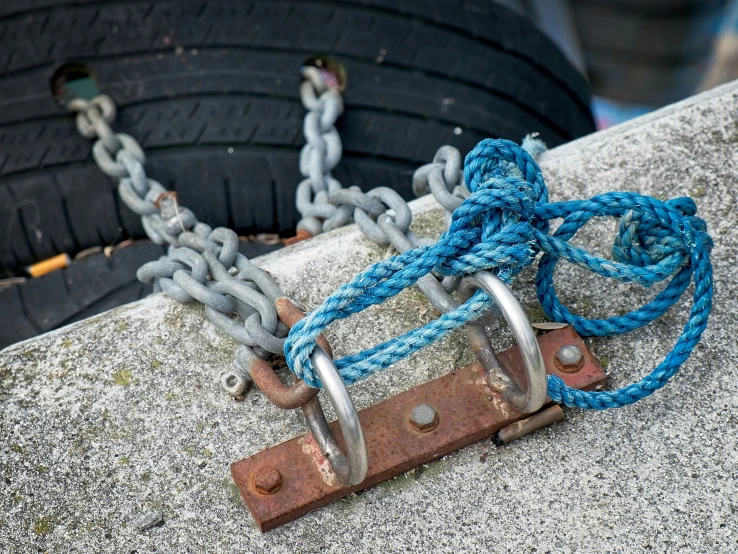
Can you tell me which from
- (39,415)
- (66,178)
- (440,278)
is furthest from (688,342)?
(66,178)

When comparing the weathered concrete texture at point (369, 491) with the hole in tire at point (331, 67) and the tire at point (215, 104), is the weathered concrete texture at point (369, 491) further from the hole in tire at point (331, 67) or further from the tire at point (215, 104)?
the hole in tire at point (331, 67)

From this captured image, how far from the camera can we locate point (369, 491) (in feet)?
3.17

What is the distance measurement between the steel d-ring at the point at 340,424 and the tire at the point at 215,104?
0.79 metres

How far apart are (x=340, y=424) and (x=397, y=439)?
0.57 ft

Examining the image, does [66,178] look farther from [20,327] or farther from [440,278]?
[440,278]

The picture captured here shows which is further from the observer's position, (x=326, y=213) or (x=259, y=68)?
(x=259, y=68)

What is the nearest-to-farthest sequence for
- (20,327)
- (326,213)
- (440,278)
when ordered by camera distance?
(440,278) < (326,213) < (20,327)

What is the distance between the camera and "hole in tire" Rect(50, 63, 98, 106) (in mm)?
1676

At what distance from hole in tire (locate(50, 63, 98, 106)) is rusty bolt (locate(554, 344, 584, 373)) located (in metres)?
1.23

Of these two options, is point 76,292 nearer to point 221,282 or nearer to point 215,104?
point 215,104

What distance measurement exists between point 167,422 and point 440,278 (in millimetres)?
428

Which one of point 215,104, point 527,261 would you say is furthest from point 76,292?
point 527,261

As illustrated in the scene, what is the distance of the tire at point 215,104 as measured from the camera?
1639mm

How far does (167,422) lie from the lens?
39.8 inches
